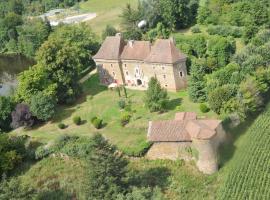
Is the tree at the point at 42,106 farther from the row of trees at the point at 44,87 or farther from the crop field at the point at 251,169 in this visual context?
the crop field at the point at 251,169

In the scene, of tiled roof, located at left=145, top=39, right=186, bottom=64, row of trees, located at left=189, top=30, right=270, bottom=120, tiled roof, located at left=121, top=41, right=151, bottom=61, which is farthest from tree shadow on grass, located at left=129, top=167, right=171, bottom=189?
tiled roof, located at left=121, top=41, right=151, bottom=61

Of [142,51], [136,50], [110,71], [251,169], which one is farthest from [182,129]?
[110,71]

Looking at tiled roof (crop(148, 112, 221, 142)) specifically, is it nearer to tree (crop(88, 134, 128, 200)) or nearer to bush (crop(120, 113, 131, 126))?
bush (crop(120, 113, 131, 126))

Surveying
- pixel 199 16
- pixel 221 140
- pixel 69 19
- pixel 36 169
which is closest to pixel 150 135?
pixel 221 140

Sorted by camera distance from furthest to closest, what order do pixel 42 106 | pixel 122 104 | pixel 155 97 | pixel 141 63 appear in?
1. pixel 141 63
2. pixel 122 104
3. pixel 42 106
4. pixel 155 97

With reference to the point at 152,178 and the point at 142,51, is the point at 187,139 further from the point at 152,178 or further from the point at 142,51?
the point at 142,51

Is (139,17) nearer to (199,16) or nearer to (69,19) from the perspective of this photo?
(199,16)

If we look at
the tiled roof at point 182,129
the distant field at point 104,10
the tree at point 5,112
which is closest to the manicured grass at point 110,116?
the tree at point 5,112
